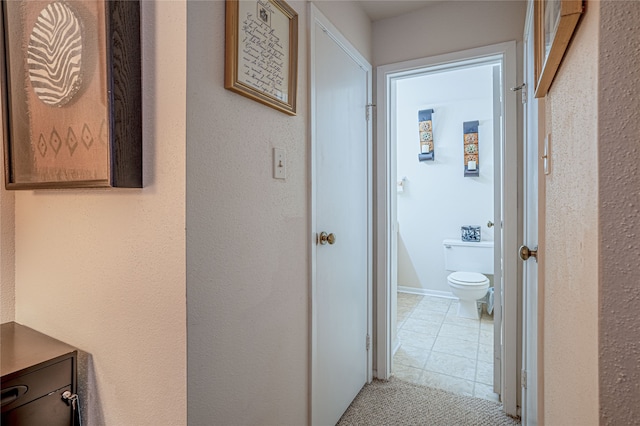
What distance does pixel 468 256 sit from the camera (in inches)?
142

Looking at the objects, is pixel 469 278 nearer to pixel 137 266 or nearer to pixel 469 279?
pixel 469 279

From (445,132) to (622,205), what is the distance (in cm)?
371

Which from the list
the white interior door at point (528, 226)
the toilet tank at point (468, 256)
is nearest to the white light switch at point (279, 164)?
the white interior door at point (528, 226)

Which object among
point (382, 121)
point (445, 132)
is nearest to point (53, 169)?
point (382, 121)

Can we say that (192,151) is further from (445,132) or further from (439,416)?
(445,132)

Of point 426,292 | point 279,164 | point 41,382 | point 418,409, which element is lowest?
point 418,409

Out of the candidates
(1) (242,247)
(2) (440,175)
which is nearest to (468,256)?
(2) (440,175)

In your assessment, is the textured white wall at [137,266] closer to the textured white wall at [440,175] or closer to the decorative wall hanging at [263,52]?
the decorative wall hanging at [263,52]

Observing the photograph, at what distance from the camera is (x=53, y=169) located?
1.03 meters

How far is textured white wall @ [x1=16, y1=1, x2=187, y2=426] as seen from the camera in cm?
88

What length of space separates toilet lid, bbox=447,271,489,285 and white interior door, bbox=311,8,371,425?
1.55 m

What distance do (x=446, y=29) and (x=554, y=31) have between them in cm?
146

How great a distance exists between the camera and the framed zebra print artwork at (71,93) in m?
0.88

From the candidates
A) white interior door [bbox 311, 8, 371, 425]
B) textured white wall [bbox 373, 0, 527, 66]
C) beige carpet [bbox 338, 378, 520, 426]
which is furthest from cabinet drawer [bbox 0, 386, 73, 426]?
textured white wall [bbox 373, 0, 527, 66]
